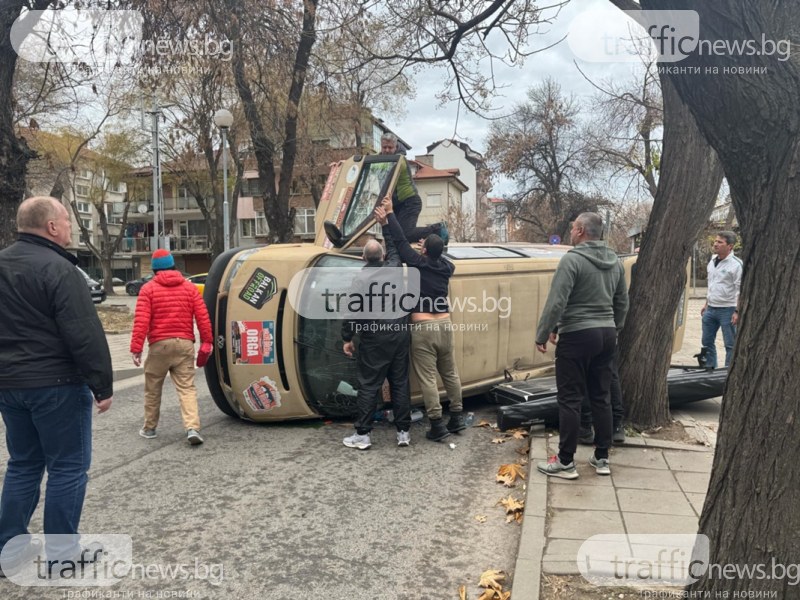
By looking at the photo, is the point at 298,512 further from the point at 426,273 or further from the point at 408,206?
the point at 408,206

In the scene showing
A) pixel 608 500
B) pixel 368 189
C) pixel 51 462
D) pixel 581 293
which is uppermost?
pixel 368 189

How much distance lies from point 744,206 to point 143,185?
4412 cm

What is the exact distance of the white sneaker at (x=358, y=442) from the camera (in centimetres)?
523

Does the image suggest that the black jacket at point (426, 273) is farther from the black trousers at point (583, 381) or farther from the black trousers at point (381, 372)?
the black trousers at point (583, 381)

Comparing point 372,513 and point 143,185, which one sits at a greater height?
point 143,185

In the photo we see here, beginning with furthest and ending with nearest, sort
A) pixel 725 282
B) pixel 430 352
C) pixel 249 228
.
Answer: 1. pixel 249 228
2. pixel 725 282
3. pixel 430 352

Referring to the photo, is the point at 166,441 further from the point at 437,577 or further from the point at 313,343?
the point at 437,577

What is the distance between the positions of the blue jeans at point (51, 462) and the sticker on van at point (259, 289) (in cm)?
237

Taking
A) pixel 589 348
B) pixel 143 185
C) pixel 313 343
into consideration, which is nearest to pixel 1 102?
pixel 313 343

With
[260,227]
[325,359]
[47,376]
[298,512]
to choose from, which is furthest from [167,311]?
[260,227]

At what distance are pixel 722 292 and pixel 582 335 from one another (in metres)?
4.36

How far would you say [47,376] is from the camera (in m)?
2.97

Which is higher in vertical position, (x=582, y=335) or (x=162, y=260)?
(x=162, y=260)

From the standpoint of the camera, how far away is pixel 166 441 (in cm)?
554
